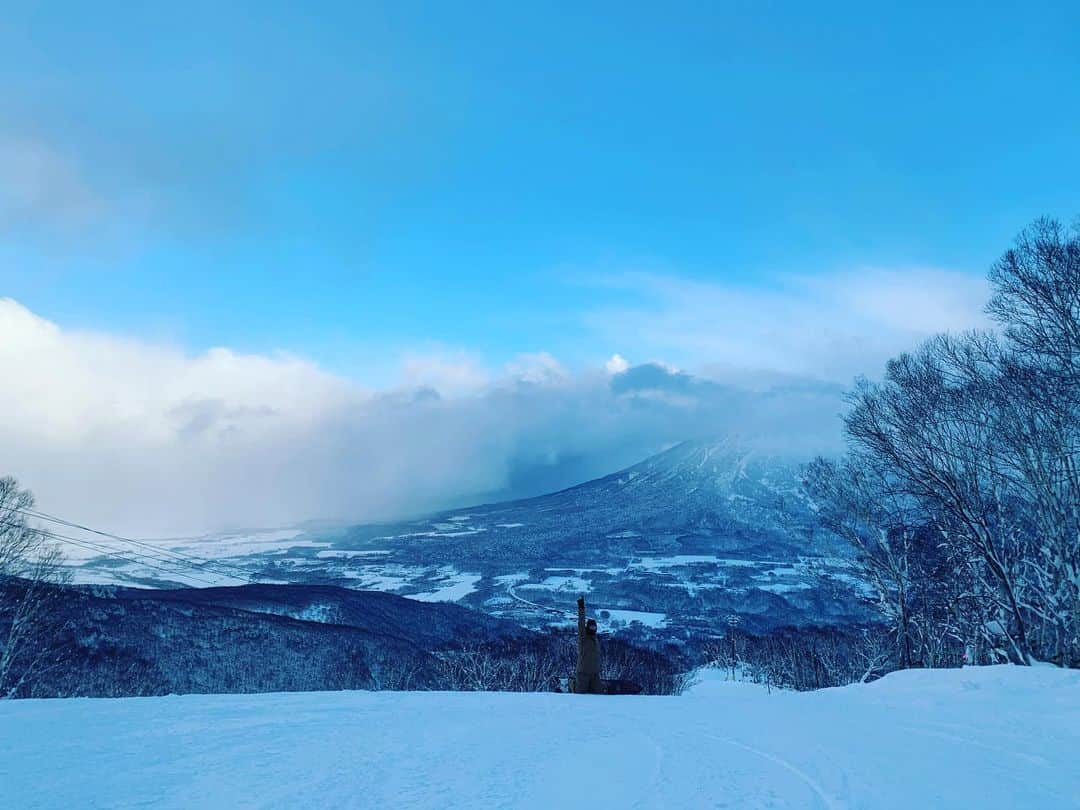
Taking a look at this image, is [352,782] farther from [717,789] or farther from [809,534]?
[809,534]

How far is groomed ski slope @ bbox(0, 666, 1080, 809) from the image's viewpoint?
16.3 feet

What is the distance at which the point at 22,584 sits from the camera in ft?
109

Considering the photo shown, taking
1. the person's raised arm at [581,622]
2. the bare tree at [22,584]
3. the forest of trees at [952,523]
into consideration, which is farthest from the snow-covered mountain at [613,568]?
the person's raised arm at [581,622]

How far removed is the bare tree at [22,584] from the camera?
2977cm

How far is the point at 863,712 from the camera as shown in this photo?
10.1 m

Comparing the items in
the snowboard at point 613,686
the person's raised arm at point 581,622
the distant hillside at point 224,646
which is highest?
the person's raised arm at point 581,622

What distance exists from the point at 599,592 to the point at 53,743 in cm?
12876

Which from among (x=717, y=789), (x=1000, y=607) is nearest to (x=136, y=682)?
(x=1000, y=607)

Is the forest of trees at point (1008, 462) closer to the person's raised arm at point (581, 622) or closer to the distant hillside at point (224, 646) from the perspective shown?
the person's raised arm at point (581, 622)

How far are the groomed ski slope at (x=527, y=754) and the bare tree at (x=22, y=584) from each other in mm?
26985

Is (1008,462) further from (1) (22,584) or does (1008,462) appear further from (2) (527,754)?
(1) (22,584)

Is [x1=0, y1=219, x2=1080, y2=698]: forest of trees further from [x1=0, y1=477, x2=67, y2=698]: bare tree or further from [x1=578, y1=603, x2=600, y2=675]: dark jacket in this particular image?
[x1=578, y1=603, x2=600, y2=675]: dark jacket

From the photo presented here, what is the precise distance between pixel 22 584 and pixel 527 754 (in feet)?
118

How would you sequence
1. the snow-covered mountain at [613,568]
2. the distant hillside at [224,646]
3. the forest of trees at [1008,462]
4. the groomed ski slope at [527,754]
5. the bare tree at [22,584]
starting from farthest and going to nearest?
the snow-covered mountain at [613,568] < the distant hillside at [224,646] < the bare tree at [22,584] < the forest of trees at [1008,462] < the groomed ski slope at [527,754]
